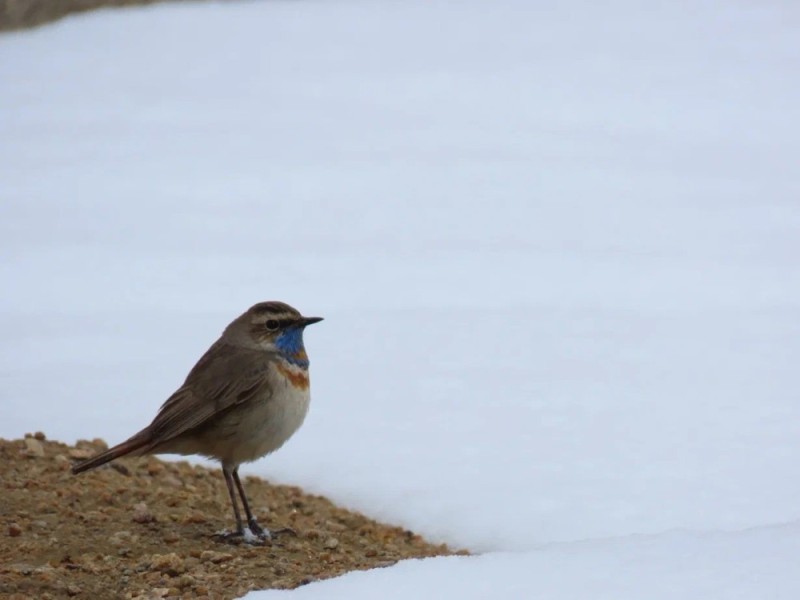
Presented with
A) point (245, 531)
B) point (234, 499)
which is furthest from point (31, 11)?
point (245, 531)

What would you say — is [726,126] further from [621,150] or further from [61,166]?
[61,166]

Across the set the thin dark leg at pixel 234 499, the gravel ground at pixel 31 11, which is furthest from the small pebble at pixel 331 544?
the gravel ground at pixel 31 11

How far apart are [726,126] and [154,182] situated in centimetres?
501

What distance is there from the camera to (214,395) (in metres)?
6.78

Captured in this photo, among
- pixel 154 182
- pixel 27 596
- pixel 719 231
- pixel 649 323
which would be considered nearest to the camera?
pixel 27 596

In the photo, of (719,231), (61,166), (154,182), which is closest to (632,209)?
(719,231)

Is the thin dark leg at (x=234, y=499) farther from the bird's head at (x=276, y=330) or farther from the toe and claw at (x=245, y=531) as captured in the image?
the bird's head at (x=276, y=330)

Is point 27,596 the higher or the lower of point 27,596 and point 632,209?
the lower

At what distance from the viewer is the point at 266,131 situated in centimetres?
1338

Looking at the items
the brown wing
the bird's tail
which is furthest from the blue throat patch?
the bird's tail

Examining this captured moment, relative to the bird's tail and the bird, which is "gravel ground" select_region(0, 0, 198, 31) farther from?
the bird's tail

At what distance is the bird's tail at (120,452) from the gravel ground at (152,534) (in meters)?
0.30

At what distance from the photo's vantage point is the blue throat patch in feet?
22.9

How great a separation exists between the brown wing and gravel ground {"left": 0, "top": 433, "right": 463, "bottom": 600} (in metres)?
0.46
